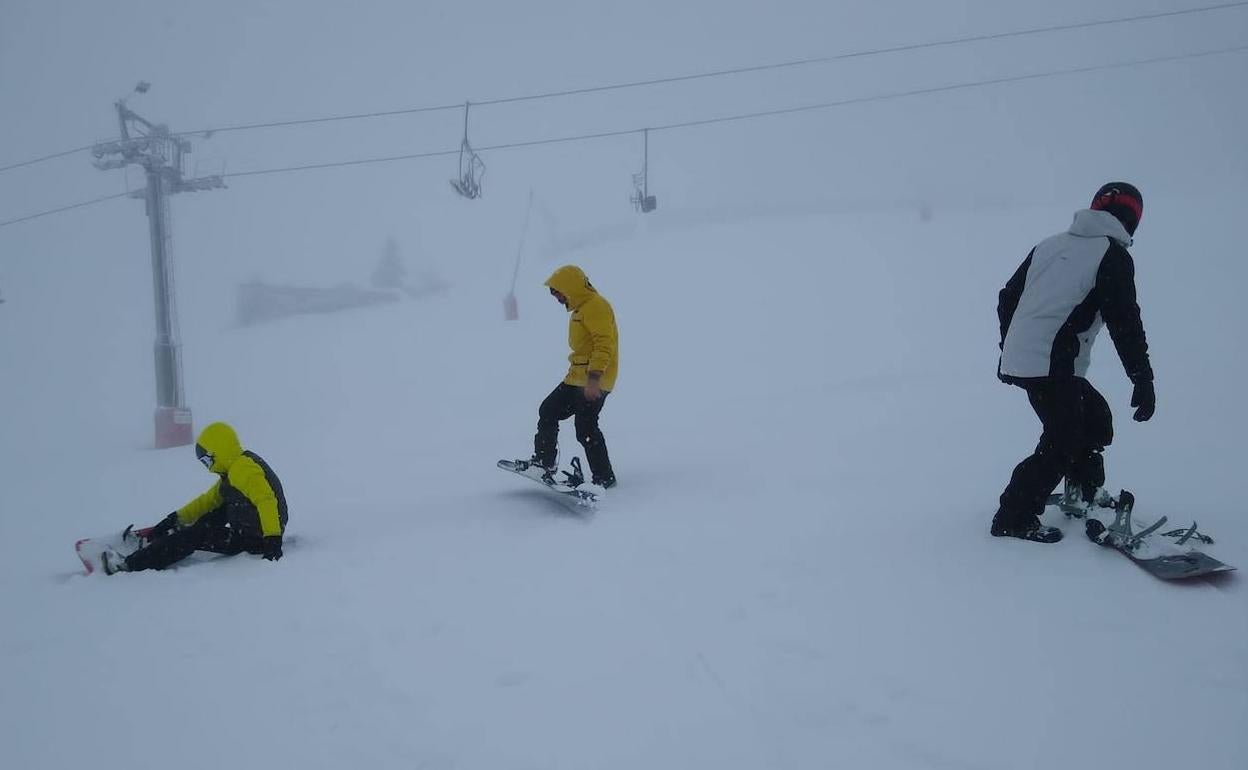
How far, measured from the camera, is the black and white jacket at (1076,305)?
319 centimetres

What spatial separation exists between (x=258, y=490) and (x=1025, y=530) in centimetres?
464

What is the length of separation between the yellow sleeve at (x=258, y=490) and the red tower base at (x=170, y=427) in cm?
1121

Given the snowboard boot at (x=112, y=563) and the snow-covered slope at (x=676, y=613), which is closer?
the snow-covered slope at (x=676, y=613)

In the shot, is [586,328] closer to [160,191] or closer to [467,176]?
[467,176]

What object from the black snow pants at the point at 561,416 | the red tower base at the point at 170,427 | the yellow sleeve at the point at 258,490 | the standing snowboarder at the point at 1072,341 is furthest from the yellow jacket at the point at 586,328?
the red tower base at the point at 170,427

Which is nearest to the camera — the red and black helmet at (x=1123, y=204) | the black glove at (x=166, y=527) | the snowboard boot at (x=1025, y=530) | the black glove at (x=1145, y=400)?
the black glove at (x=1145, y=400)

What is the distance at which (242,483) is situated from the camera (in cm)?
448

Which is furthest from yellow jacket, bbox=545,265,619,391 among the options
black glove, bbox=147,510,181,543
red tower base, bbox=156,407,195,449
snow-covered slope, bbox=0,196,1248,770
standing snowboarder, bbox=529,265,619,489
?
red tower base, bbox=156,407,195,449

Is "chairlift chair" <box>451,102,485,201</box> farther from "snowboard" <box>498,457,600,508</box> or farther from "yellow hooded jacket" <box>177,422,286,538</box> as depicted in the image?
"yellow hooded jacket" <box>177,422,286,538</box>

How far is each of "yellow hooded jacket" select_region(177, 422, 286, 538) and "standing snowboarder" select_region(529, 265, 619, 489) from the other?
185 centimetres

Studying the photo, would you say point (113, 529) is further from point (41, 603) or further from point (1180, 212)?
point (1180, 212)

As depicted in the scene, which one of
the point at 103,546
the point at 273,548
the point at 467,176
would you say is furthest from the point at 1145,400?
the point at 467,176

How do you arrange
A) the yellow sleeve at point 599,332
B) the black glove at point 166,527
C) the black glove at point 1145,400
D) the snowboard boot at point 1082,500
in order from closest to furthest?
1. the black glove at point 1145,400
2. the snowboard boot at point 1082,500
3. the black glove at point 166,527
4. the yellow sleeve at point 599,332

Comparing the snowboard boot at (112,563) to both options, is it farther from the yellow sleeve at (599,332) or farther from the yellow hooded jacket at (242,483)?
the yellow sleeve at (599,332)
